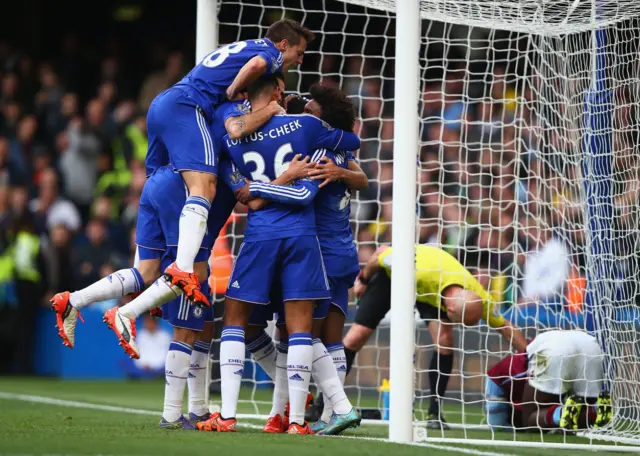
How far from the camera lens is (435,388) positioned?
7859mm

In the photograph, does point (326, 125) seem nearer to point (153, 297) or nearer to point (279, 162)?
point (279, 162)

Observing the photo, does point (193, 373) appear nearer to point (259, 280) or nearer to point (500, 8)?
point (259, 280)

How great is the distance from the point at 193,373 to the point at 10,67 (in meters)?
8.93

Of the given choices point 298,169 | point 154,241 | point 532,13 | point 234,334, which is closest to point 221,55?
point 298,169

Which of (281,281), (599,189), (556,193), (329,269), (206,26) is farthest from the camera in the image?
(556,193)

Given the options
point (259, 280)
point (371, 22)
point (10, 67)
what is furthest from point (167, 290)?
point (10, 67)

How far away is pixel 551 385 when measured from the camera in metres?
7.12

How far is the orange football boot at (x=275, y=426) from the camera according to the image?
5967 mm

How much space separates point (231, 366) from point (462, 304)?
6.91 feet

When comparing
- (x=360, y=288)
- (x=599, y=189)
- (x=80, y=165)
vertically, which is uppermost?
(x=80, y=165)

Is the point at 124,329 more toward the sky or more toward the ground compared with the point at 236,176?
more toward the ground

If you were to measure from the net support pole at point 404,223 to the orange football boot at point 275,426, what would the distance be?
0.76 metres

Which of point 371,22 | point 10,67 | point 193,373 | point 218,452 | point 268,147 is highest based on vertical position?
point 10,67

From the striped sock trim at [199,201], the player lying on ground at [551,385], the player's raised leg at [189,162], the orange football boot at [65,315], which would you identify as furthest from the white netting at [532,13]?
the orange football boot at [65,315]
